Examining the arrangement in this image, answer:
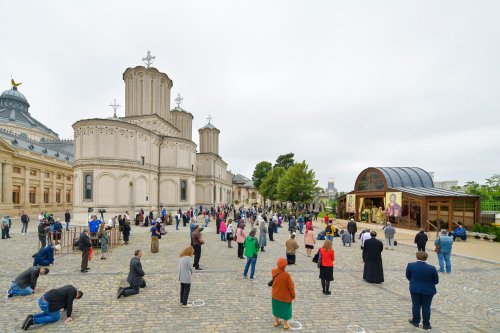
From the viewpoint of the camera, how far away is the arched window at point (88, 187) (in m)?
29.1

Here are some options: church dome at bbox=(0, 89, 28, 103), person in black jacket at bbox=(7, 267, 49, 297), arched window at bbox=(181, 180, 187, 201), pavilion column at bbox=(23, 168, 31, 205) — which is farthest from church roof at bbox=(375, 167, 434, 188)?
church dome at bbox=(0, 89, 28, 103)

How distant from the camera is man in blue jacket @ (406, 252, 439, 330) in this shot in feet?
19.6

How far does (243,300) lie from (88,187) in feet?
91.7

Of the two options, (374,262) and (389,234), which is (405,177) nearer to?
(389,234)

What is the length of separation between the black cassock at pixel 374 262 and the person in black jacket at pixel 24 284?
1036 centimetres

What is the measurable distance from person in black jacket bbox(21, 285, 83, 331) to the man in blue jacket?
26.2 ft

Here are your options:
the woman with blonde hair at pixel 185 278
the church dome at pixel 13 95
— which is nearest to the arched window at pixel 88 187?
the woman with blonde hair at pixel 185 278

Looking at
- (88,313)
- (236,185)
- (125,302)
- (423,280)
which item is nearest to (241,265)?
(125,302)

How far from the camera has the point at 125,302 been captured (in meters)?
7.41

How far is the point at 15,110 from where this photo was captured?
66.1 metres

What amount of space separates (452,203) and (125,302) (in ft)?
86.9

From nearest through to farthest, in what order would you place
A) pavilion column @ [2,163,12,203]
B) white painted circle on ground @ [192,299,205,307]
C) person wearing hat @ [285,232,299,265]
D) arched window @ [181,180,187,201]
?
white painted circle on ground @ [192,299,205,307] → person wearing hat @ [285,232,299,265] → pavilion column @ [2,163,12,203] → arched window @ [181,180,187,201]

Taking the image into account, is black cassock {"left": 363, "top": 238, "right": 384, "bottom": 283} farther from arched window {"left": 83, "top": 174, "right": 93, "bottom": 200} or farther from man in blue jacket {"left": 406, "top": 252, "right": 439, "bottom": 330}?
arched window {"left": 83, "top": 174, "right": 93, "bottom": 200}

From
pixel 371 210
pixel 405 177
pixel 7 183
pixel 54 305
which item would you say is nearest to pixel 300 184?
pixel 371 210
